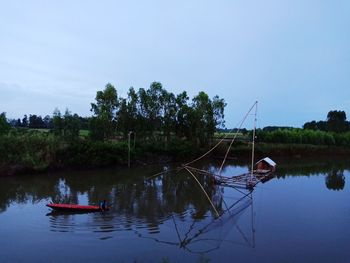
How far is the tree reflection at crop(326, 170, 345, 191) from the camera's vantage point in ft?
72.8

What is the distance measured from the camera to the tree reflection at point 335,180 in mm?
22195

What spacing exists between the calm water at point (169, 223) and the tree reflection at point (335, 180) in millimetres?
864

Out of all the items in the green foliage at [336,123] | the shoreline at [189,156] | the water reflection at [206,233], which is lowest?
the water reflection at [206,233]

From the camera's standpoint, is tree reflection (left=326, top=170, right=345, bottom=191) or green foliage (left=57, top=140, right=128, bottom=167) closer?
Result: tree reflection (left=326, top=170, right=345, bottom=191)

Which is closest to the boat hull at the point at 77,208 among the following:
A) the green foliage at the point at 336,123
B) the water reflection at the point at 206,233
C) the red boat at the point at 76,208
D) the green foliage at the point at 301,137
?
the red boat at the point at 76,208

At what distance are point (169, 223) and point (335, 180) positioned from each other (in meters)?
16.3

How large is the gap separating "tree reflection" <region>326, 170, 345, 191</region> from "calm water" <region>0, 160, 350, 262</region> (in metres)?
0.86

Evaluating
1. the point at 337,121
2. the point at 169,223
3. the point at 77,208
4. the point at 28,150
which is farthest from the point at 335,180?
the point at 337,121

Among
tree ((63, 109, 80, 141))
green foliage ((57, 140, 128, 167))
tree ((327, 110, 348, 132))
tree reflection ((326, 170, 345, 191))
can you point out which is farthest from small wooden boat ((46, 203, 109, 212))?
tree ((327, 110, 348, 132))

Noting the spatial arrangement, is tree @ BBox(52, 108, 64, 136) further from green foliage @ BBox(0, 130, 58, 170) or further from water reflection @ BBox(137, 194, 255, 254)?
water reflection @ BBox(137, 194, 255, 254)

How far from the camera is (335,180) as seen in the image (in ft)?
82.5

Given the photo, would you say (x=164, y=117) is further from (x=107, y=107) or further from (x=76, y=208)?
(x=76, y=208)

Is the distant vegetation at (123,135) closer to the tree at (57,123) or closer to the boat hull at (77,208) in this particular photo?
the tree at (57,123)

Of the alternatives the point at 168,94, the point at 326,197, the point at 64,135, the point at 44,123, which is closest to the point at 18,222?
the point at 326,197
